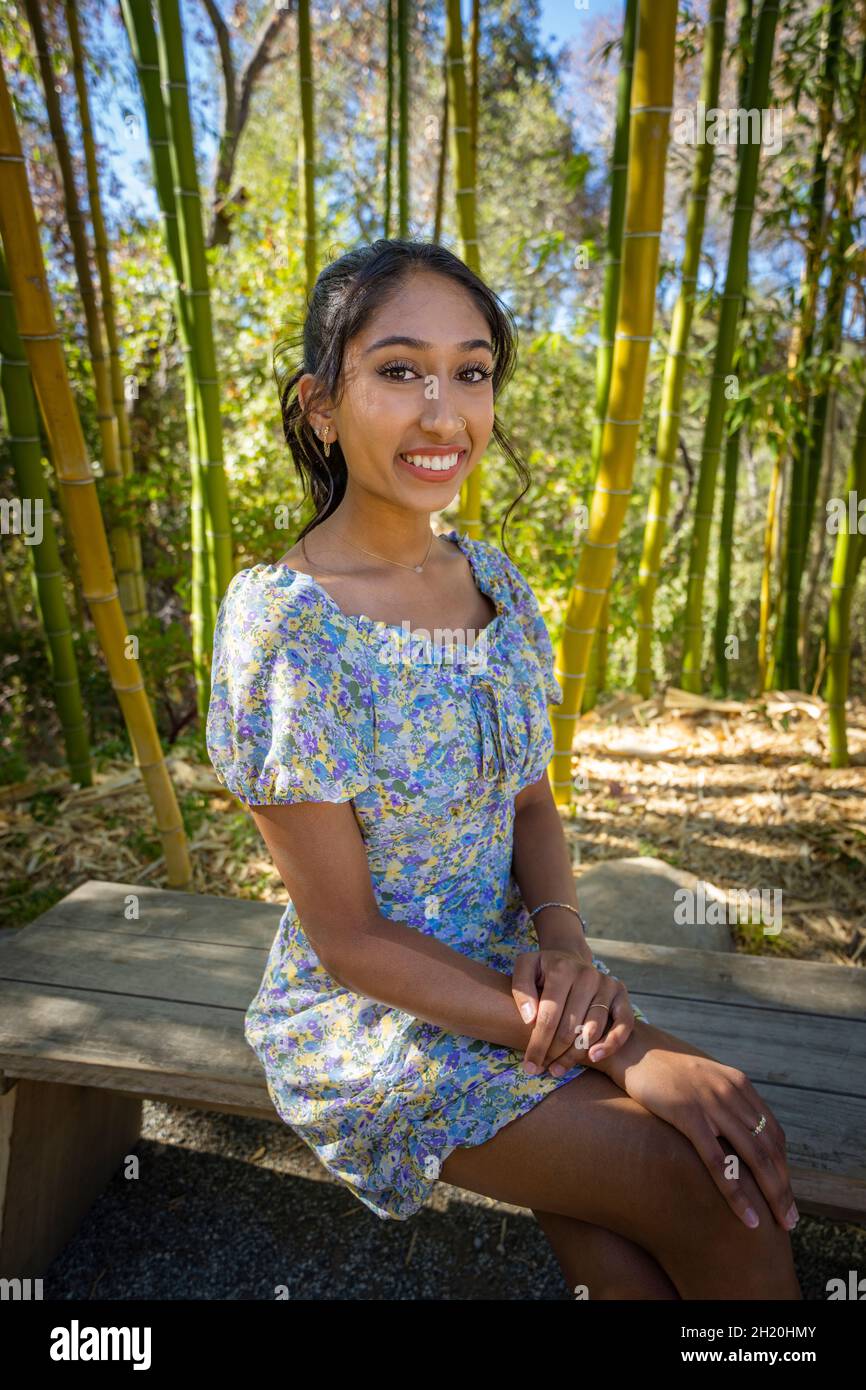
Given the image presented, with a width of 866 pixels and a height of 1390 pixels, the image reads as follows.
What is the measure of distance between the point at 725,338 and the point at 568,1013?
2.67 m

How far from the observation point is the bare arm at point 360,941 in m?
1.15

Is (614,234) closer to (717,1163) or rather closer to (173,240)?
(173,240)

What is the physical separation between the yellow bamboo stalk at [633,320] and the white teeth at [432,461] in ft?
2.19

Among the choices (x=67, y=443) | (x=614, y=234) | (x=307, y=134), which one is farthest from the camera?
(x=614, y=234)

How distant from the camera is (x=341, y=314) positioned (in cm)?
123

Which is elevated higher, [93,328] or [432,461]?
[93,328]

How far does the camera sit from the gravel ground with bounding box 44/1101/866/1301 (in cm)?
167

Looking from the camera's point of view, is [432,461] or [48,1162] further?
[48,1162]

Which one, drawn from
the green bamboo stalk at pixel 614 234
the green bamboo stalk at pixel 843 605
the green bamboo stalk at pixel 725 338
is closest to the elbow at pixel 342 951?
the green bamboo stalk at pixel 614 234

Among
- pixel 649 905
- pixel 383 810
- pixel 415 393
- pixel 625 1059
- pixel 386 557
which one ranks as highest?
pixel 415 393

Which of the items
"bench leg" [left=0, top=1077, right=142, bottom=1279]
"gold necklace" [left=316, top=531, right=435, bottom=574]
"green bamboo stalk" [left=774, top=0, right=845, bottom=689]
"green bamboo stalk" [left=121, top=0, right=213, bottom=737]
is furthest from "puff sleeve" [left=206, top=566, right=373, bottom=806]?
"green bamboo stalk" [left=774, top=0, right=845, bottom=689]

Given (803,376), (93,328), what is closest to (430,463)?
(93,328)

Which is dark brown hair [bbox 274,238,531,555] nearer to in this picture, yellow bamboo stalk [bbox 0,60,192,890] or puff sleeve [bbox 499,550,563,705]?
puff sleeve [bbox 499,550,563,705]

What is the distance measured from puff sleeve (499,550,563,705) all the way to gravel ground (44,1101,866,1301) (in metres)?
1.02
